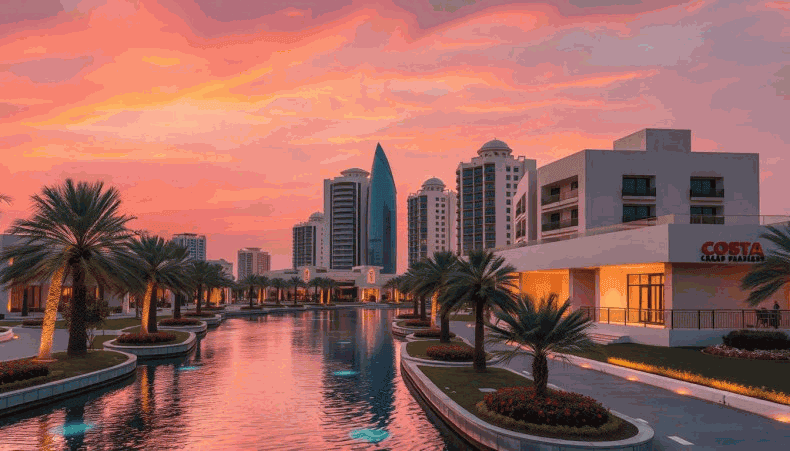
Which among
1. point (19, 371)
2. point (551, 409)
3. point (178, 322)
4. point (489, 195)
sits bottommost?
point (178, 322)

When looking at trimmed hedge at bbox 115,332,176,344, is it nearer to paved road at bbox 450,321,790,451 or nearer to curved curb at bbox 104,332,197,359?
curved curb at bbox 104,332,197,359

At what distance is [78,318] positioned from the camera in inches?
1261

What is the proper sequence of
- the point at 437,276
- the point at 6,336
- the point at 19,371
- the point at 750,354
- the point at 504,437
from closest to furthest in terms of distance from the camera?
the point at 504,437 → the point at 19,371 → the point at 750,354 → the point at 437,276 → the point at 6,336

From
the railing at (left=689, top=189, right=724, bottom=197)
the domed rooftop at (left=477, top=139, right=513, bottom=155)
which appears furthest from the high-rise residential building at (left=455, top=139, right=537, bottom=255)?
the railing at (left=689, top=189, right=724, bottom=197)

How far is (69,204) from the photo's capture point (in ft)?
104

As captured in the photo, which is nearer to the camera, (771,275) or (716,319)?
(771,275)

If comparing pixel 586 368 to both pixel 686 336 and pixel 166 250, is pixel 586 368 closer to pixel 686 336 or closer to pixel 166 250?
pixel 686 336

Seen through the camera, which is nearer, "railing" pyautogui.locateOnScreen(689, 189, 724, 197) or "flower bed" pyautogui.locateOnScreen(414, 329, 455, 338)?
"flower bed" pyautogui.locateOnScreen(414, 329, 455, 338)

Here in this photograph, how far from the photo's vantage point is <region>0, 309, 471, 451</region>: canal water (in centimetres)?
1795

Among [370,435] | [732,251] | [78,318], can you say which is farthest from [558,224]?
[370,435]

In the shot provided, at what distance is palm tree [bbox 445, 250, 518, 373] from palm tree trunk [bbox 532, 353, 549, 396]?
8303 mm

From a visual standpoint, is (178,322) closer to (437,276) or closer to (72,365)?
(72,365)

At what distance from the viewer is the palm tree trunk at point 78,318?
31.4 m

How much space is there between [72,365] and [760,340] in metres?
35.7
